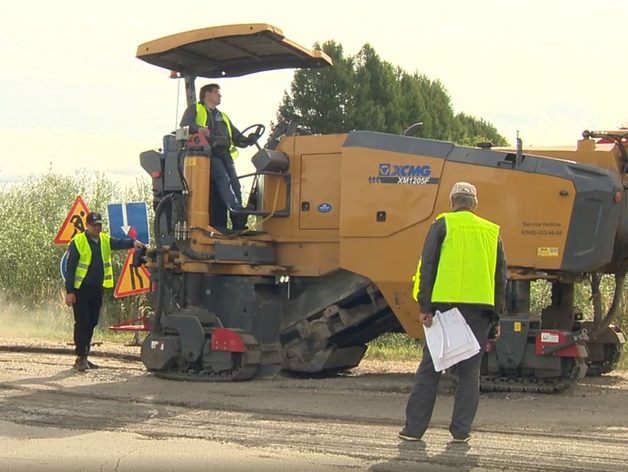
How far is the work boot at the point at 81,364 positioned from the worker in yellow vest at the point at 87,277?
6 cm

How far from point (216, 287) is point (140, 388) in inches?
58.9

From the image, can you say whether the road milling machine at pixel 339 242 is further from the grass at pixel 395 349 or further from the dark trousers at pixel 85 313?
the grass at pixel 395 349

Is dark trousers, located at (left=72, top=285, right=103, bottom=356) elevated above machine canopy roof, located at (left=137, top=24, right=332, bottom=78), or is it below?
below

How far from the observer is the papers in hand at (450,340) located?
6520 mm

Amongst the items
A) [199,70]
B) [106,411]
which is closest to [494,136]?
[199,70]

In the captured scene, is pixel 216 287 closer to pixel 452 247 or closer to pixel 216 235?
pixel 216 235

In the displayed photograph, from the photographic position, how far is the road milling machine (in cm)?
891

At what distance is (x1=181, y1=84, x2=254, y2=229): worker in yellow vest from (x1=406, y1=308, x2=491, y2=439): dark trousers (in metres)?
4.20

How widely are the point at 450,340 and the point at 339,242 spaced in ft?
11.6

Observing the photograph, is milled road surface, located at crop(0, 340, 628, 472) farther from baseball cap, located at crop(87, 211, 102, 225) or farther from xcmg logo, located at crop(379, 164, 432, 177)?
xcmg logo, located at crop(379, 164, 432, 177)

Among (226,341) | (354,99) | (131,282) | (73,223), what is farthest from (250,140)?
(354,99)

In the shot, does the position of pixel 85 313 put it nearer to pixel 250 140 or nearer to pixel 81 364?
pixel 81 364

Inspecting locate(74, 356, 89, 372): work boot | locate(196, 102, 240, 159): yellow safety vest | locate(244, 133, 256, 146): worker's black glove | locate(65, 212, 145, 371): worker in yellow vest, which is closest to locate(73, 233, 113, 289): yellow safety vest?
locate(65, 212, 145, 371): worker in yellow vest

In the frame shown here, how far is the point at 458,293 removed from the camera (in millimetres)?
6566
